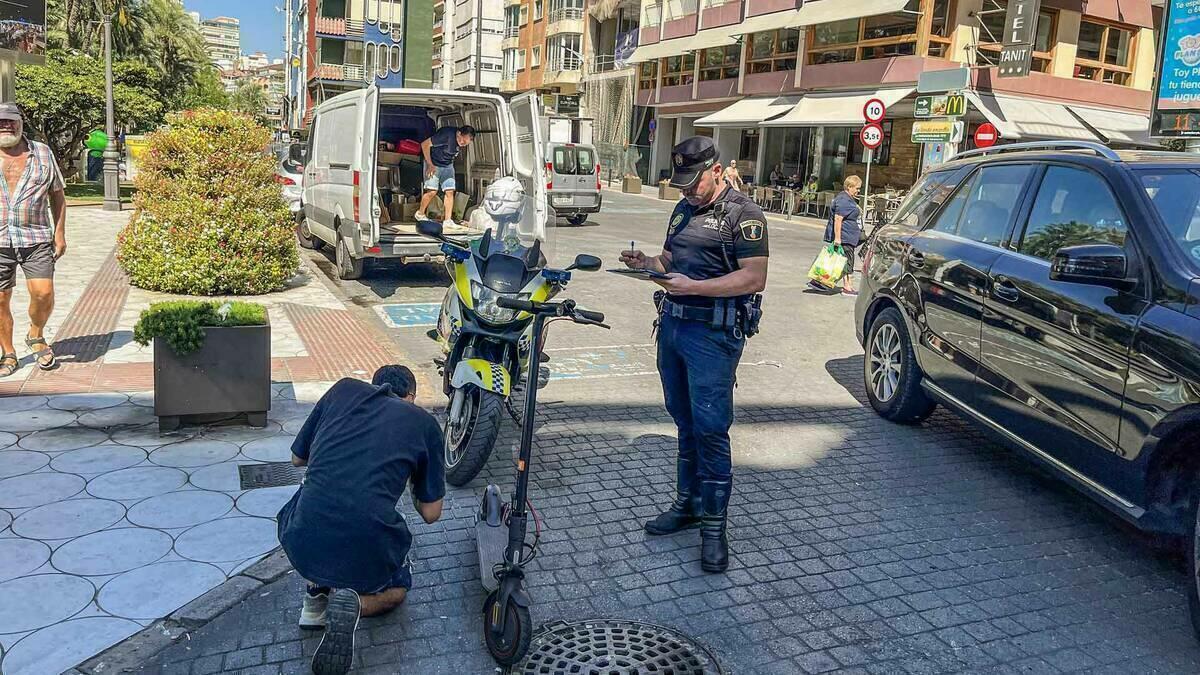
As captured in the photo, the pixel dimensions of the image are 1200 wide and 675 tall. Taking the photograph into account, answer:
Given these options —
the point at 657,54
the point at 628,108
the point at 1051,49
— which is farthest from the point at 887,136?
the point at 628,108

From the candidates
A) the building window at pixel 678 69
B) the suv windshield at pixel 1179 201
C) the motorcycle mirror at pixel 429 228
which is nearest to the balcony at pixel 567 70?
the building window at pixel 678 69

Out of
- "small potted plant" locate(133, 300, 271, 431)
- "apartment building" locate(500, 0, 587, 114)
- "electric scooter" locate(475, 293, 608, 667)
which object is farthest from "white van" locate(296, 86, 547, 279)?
"apartment building" locate(500, 0, 587, 114)

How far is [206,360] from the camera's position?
5.28 m

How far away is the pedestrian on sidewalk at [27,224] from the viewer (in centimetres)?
627

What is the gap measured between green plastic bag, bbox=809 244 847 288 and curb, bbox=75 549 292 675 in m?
9.80

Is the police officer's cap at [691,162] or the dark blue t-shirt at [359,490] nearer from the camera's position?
the dark blue t-shirt at [359,490]

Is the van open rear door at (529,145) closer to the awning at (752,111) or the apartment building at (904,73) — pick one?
the apartment building at (904,73)

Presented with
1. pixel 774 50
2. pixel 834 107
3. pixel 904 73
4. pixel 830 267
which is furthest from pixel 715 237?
pixel 774 50

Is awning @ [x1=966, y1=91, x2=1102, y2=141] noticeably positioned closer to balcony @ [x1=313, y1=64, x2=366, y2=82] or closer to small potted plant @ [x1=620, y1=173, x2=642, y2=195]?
small potted plant @ [x1=620, y1=173, x2=642, y2=195]

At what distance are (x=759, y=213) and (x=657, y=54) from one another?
38.6 m

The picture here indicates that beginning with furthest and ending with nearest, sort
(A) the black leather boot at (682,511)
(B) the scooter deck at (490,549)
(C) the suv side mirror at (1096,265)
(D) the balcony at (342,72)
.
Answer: (D) the balcony at (342,72) → (A) the black leather boot at (682,511) → (C) the suv side mirror at (1096,265) → (B) the scooter deck at (490,549)

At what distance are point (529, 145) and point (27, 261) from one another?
20.2 feet

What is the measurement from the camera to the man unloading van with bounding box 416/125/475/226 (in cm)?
1198

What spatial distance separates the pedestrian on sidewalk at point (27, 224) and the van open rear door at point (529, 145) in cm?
527
